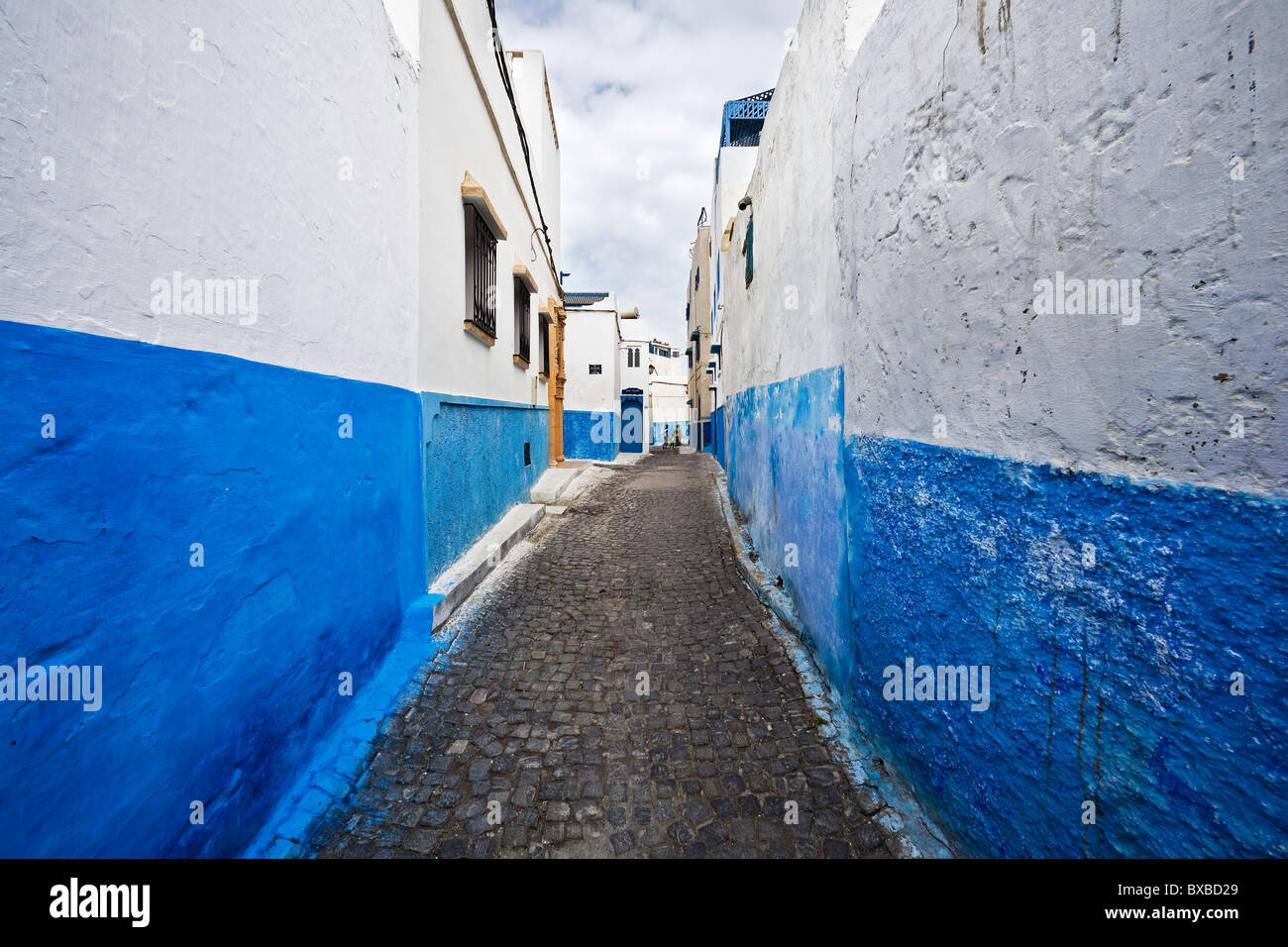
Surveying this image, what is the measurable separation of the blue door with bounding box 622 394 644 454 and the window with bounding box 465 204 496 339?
1886 centimetres

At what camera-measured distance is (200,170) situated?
2018mm

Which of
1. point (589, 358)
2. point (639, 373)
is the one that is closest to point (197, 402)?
point (589, 358)

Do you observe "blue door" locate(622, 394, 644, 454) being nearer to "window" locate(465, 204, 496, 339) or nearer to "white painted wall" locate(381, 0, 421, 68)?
"window" locate(465, 204, 496, 339)

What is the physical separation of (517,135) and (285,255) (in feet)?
22.4

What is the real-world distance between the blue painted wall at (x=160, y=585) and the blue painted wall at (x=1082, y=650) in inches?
110

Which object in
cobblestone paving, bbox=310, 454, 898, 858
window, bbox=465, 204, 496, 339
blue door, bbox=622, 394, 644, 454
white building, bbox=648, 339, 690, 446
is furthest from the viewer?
white building, bbox=648, 339, 690, 446

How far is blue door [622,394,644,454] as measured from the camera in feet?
85.3

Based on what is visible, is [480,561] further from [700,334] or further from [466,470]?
[700,334]

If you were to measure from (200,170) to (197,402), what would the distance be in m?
0.86

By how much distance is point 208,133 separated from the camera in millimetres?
2064

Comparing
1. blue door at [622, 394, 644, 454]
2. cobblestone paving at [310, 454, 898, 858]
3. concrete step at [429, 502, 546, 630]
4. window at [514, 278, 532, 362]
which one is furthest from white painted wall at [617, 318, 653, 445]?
cobblestone paving at [310, 454, 898, 858]

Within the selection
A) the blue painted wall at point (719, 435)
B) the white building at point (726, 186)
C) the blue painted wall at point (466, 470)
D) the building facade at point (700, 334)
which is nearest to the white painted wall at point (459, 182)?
the blue painted wall at point (466, 470)
